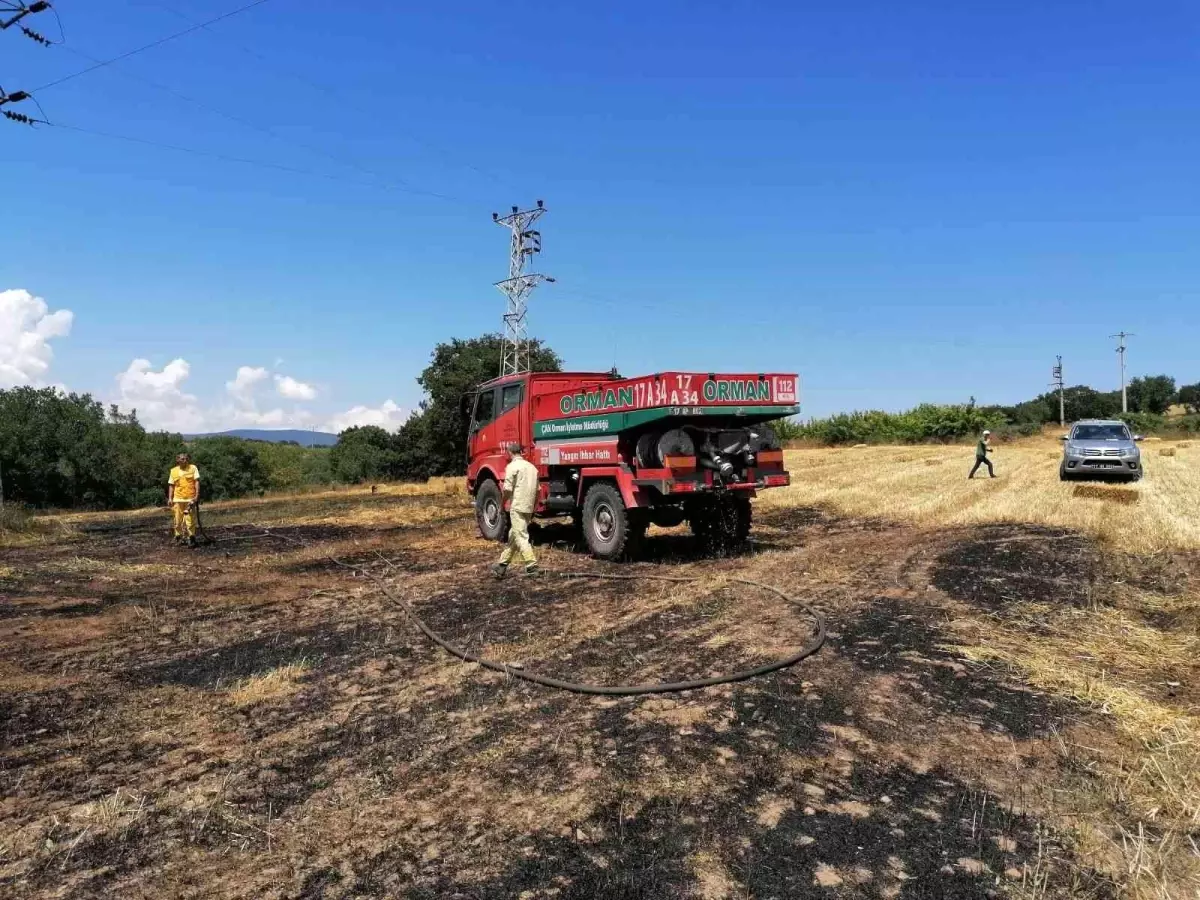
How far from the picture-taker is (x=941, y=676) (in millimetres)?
5227

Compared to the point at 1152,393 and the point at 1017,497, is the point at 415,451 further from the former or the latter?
the point at 1152,393

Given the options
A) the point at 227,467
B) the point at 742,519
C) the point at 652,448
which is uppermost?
the point at 652,448

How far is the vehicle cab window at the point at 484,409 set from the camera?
13.0m

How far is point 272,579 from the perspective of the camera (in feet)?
33.2

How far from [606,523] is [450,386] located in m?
35.7

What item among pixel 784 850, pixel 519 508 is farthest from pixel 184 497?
pixel 784 850

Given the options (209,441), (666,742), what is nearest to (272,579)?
(666,742)

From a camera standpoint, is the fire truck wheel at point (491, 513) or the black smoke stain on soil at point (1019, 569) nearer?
the black smoke stain on soil at point (1019, 569)

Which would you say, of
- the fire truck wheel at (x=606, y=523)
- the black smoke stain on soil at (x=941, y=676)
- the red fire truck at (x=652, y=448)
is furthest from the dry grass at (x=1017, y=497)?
the fire truck wheel at (x=606, y=523)

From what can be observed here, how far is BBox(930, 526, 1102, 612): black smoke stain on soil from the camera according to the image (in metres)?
7.82

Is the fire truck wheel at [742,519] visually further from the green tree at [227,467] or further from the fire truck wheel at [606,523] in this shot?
the green tree at [227,467]

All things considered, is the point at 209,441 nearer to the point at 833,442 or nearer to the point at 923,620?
the point at 833,442

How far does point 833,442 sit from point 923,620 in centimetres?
4385

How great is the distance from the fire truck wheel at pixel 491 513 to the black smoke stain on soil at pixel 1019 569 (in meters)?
6.72
